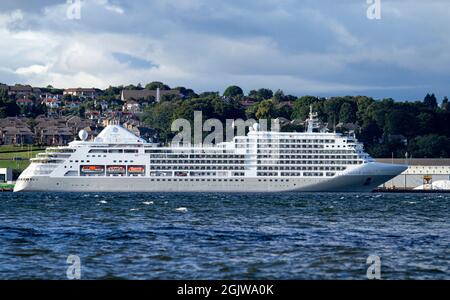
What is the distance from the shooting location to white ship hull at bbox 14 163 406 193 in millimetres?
129000

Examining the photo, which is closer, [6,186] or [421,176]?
[6,186]

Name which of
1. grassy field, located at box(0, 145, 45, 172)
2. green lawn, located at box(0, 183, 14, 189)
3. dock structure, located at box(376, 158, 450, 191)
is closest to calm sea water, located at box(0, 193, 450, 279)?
green lawn, located at box(0, 183, 14, 189)

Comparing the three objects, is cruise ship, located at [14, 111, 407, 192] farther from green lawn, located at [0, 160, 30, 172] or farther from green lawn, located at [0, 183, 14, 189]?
green lawn, located at [0, 160, 30, 172]

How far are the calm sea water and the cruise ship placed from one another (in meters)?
58.1

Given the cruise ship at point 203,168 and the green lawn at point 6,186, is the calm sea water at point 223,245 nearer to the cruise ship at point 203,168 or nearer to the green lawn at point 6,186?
the cruise ship at point 203,168

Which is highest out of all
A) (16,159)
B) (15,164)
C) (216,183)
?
(16,159)

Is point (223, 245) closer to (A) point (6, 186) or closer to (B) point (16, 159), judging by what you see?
(A) point (6, 186)

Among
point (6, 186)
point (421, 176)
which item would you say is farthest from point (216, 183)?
point (421, 176)

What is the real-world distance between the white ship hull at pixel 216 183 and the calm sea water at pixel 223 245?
189ft

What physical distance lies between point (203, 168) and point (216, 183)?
2.62 m

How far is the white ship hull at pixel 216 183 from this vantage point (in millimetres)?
129000

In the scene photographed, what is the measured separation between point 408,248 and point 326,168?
86.4 m

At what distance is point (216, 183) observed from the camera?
427 feet

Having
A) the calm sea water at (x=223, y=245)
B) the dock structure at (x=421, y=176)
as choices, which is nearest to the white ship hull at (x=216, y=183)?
the dock structure at (x=421, y=176)
